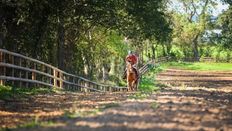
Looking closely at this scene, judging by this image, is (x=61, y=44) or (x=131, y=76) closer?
(x=131, y=76)

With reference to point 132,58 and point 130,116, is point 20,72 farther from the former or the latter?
point 130,116

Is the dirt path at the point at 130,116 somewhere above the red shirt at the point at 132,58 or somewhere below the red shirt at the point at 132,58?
below

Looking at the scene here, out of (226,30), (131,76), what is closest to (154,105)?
(131,76)

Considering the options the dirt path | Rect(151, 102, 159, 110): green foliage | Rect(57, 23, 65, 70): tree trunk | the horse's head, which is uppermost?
Rect(57, 23, 65, 70): tree trunk

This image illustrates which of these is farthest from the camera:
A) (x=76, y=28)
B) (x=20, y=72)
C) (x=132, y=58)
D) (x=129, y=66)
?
(x=76, y=28)

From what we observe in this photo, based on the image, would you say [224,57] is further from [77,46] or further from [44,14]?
[44,14]

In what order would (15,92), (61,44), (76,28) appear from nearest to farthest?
(15,92), (61,44), (76,28)

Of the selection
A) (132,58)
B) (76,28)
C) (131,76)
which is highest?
(76,28)

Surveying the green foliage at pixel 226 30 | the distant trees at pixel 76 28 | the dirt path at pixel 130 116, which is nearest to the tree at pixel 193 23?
the green foliage at pixel 226 30

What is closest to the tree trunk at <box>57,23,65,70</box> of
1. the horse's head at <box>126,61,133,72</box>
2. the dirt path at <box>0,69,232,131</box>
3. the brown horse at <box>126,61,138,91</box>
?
the brown horse at <box>126,61,138,91</box>

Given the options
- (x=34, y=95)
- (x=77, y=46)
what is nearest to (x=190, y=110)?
(x=34, y=95)

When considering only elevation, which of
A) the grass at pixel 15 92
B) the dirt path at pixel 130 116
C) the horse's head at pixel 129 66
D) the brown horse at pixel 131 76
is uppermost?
the horse's head at pixel 129 66

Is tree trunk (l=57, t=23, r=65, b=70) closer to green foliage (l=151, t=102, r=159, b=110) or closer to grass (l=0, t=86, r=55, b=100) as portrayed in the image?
grass (l=0, t=86, r=55, b=100)

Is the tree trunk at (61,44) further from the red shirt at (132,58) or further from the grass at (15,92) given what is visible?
the grass at (15,92)
